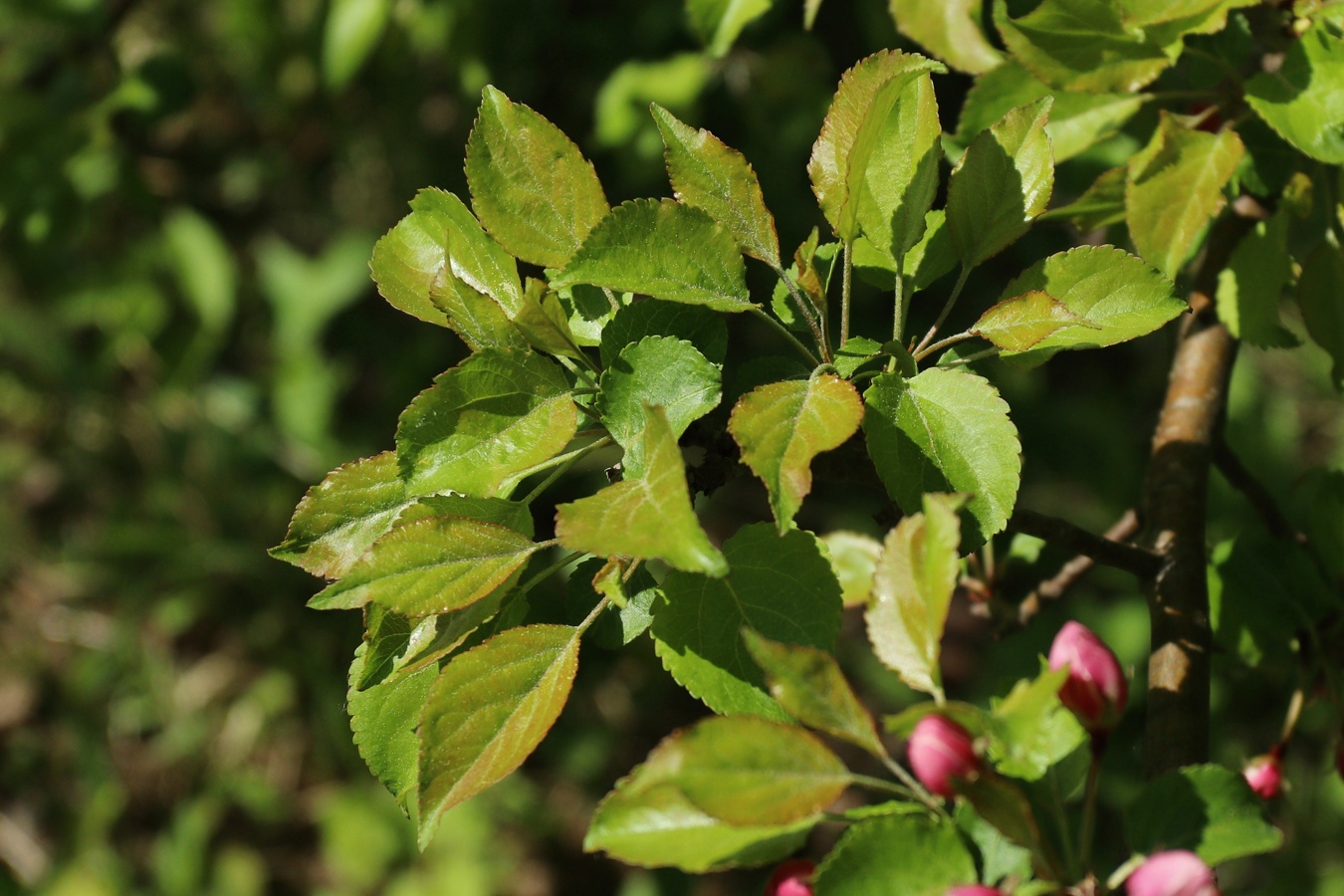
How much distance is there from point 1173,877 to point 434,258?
473 millimetres

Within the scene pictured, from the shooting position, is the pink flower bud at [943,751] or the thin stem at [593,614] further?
the thin stem at [593,614]

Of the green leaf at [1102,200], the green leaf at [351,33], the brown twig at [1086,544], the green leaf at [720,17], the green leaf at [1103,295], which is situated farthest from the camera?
the green leaf at [351,33]

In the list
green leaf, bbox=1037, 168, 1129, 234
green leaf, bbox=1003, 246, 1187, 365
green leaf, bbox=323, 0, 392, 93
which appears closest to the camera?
green leaf, bbox=1003, 246, 1187, 365

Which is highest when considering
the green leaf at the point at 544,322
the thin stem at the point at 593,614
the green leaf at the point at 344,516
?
the green leaf at the point at 544,322

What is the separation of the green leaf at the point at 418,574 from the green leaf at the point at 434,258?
0.13 metres

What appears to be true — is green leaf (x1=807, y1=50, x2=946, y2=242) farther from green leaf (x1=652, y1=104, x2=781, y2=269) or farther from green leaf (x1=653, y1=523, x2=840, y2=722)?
green leaf (x1=653, y1=523, x2=840, y2=722)

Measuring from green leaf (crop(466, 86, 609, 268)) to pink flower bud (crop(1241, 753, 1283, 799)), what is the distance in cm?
64

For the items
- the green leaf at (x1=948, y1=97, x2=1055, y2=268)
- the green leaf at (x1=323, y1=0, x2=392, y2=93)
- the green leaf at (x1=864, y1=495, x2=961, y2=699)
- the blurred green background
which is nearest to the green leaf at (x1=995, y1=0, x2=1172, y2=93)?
the green leaf at (x1=948, y1=97, x2=1055, y2=268)

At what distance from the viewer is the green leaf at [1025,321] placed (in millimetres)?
562

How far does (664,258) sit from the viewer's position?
57 centimetres

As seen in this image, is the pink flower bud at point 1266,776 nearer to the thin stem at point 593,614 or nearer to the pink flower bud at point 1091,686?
the pink flower bud at point 1091,686

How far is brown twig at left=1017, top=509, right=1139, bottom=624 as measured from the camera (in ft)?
2.90

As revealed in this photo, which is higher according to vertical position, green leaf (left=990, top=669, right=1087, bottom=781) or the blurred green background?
green leaf (left=990, top=669, right=1087, bottom=781)

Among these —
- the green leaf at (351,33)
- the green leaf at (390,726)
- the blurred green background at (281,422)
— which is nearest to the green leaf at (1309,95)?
the green leaf at (390,726)
